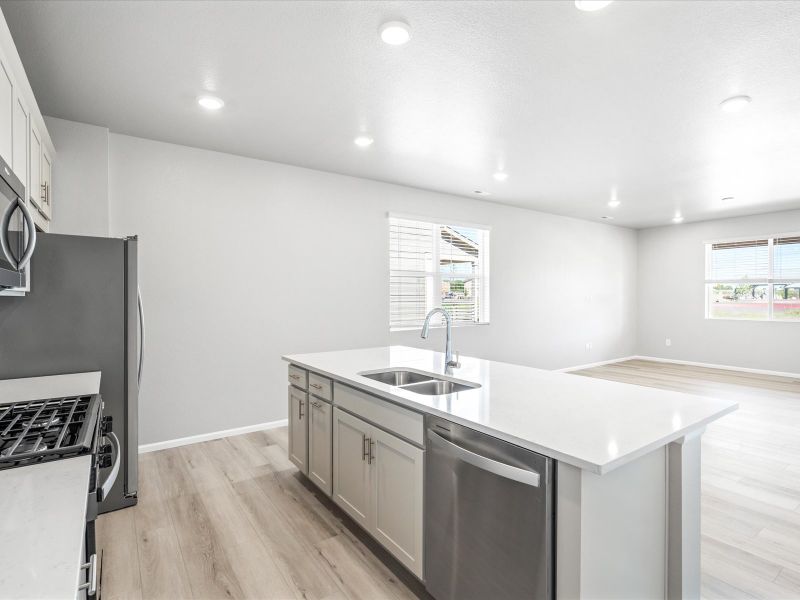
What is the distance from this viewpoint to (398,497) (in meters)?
1.96

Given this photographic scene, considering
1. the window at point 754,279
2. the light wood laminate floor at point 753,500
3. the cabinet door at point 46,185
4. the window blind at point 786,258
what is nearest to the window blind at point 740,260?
the window at point 754,279

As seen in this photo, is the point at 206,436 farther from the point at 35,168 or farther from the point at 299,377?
the point at 35,168

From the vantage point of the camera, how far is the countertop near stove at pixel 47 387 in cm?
194

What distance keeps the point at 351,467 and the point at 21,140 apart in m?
2.29

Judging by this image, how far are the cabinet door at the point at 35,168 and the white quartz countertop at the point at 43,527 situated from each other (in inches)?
71.9

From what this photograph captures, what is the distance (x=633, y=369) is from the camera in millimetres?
7336

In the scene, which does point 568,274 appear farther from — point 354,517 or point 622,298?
point 354,517

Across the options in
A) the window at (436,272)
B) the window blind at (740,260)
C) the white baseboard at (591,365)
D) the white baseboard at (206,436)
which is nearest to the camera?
the white baseboard at (206,436)

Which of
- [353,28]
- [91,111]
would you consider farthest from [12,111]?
[353,28]

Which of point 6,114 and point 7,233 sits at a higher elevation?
point 6,114

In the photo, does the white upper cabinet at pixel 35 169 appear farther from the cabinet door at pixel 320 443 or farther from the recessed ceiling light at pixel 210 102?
the cabinet door at pixel 320 443

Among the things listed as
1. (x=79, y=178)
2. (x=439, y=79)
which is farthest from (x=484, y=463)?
(x=79, y=178)

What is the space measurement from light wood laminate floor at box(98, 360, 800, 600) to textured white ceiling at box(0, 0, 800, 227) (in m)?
2.57

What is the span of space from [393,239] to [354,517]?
3.37m
